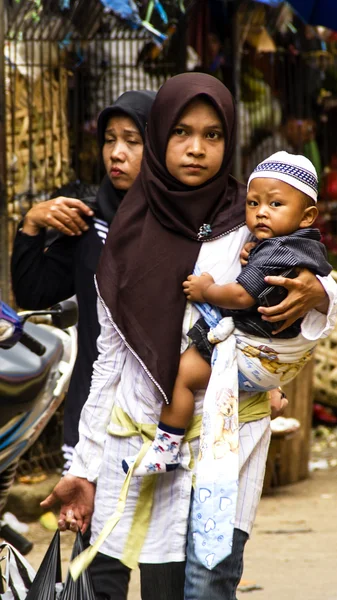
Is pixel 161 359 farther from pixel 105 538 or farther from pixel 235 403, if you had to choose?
pixel 105 538

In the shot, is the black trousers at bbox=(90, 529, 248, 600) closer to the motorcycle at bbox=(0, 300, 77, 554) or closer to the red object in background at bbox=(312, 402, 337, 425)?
the motorcycle at bbox=(0, 300, 77, 554)

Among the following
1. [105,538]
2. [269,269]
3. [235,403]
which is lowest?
[105,538]

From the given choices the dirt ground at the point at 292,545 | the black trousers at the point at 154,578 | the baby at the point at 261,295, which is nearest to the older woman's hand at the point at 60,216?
the baby at the point at 261,295

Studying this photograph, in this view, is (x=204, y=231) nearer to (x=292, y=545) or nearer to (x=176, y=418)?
(x=176, y=418)

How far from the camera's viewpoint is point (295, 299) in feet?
8.64

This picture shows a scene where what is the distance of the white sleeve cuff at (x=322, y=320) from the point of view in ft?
8.98

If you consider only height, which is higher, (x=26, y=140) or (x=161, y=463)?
(x=26, y=140)

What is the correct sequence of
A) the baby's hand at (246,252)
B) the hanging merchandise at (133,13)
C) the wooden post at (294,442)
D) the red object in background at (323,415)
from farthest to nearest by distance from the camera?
the red object in background at (323,415)
the wooden post at (294,442)
the hanging merchandise at (133,13)
the baby's hand at (246,252)

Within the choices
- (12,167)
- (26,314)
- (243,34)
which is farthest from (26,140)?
(26,314)

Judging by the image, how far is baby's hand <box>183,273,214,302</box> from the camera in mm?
2709

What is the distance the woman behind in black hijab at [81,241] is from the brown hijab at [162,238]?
1.39ft

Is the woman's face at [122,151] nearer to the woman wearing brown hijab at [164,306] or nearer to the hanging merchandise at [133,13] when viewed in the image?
the woman wearing brown hijab at [164,306]

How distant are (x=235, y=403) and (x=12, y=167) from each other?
349 cm

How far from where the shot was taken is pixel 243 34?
731 centimetres
